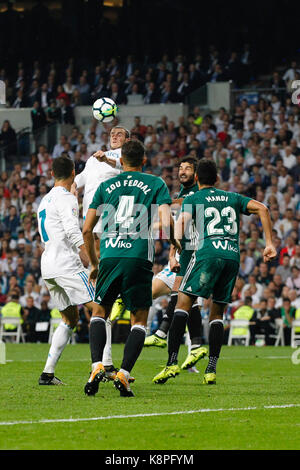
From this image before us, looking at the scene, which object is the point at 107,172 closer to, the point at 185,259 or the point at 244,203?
the point at 185,259

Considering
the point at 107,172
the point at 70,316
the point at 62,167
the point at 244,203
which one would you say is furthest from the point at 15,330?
the point at 244,203

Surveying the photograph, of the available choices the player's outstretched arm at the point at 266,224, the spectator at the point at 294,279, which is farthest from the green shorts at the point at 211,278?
the spectator at the point at 294,279

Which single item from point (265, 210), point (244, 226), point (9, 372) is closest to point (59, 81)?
point (244, 226)

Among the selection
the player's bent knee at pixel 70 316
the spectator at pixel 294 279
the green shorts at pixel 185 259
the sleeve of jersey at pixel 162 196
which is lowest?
the spectator at pixel 294 279

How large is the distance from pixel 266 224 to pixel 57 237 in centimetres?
226

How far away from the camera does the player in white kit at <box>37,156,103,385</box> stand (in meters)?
10.2

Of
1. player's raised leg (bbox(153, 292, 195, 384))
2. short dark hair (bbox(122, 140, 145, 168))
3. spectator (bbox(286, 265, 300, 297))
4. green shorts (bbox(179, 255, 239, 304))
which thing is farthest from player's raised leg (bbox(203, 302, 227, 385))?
spectator (bbox(286, 265, 300, 297))

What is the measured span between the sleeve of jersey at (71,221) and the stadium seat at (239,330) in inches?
475

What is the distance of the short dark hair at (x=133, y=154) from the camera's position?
903 centimetres

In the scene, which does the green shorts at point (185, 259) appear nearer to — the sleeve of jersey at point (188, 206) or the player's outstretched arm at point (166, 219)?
the sleeve of jersey at point (188, 206)

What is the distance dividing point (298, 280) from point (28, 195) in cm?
956

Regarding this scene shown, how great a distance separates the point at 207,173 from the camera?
34.1 feet

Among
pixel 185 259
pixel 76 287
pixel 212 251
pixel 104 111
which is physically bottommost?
pixel 76 287

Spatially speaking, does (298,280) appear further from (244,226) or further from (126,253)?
(126,253)
